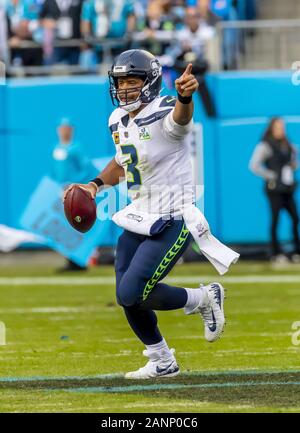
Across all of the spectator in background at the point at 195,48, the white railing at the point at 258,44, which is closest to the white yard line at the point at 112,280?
the spectator in background at the point at 195,48

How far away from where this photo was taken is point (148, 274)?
5758mm

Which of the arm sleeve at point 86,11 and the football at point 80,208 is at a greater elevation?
the football at point 80,208

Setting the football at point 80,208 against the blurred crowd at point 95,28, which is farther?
the blurred crowd at point 95,28

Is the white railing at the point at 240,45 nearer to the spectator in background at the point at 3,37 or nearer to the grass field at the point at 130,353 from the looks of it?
the spectator in background at the point at 3,37

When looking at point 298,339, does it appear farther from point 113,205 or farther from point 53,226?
point 53,226

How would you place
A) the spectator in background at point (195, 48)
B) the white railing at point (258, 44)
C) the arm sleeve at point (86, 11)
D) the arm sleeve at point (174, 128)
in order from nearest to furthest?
the arm sleeve at point (174, 128), the white railing at point (258, 44), the spectator in background at point (195, 48), the arm sleeve at point (86, 11)

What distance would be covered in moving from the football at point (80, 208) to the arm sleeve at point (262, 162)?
24.8 ft

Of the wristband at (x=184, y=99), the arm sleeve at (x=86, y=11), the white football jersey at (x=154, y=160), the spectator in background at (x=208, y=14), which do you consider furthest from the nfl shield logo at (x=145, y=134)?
the arm sleeve at (x=86, y=11)

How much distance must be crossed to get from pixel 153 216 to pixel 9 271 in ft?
23.9

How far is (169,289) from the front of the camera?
590cm

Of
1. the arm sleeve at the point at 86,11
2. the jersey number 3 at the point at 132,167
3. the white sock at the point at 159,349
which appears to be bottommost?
the white sock at the point at 159,349

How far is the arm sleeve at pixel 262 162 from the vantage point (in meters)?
13.3

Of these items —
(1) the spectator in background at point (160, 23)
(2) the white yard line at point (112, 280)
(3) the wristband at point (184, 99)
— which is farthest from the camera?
(1) the spectator in background at point (160, 23)

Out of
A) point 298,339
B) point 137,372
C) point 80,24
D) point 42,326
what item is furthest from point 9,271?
point 137,372
